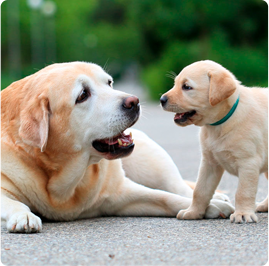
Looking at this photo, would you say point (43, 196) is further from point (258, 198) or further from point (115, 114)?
point (258, 198)

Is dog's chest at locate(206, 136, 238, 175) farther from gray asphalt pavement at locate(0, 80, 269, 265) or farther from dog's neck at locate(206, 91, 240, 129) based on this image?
gray asphalt pavement at locate(0, 80, 269, 265)

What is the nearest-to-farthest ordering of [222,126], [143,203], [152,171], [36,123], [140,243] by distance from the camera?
[140,243] → [36,123] → [222,126] → [143,203] → [152,171]

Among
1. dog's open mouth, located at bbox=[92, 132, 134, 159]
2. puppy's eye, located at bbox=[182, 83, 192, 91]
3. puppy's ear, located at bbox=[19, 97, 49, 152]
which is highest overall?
puppy's eye, located at bbox=[182, 83, 192, 91]

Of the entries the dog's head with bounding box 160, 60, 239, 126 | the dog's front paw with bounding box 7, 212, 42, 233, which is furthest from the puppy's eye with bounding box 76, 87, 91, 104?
the dog's front paw with bounding box 7, 212, 42, 233

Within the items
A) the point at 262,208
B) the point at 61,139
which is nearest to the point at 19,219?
the point at 61,139

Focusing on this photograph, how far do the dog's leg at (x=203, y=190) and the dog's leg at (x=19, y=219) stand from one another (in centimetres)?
119

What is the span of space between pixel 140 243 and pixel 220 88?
1.44m

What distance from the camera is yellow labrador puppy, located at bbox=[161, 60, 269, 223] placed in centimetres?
388

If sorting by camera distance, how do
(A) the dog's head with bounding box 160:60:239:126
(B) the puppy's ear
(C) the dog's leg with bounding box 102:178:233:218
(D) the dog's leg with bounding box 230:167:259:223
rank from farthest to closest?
(C) the dog's leg with bounding box 102:178:233:218
(A) the dog's head with bounding box 160:60:239:126
(D) the dog's leg with bounding box 230:167:259:223
(B) the puppy's ear

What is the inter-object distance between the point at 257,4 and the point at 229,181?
78.1 feet

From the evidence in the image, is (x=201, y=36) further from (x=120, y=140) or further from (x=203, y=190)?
(x=120, y=140)

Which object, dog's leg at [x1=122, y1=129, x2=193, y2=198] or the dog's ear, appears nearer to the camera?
the dog's ear

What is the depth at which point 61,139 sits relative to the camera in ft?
12.6

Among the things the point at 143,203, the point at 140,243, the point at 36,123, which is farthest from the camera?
the point at 143,203
